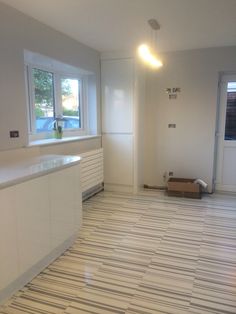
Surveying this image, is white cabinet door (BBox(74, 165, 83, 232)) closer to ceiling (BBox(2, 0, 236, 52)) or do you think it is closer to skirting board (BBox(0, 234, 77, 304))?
skirting board (BBox(0, 234, 77, 304))

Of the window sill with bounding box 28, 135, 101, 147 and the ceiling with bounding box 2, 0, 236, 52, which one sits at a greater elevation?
the ceiling with bounding box 2, 0, 236, 52

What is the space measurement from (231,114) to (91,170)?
102 inches

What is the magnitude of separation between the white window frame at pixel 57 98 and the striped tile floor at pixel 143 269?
4.55 feet

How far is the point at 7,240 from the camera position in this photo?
1.96m

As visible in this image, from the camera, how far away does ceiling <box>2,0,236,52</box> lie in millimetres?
2639

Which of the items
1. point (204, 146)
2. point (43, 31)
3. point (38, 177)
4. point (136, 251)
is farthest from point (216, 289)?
point (43, 31)

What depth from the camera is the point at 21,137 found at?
2992mm

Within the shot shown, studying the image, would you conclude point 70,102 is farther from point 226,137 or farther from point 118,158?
point 226,137

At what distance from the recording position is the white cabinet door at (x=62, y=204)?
8.25ft

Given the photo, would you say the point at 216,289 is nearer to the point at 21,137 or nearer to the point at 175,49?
the point at 21,137

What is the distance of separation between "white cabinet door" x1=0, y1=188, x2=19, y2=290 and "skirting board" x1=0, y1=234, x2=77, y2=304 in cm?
11

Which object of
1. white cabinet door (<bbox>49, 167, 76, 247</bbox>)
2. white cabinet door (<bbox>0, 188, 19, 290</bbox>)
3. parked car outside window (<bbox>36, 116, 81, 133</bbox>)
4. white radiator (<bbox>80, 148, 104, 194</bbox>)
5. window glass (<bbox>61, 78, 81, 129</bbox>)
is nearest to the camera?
white cabinet door (<bbox>0, 188, 19, 290</bbox>)

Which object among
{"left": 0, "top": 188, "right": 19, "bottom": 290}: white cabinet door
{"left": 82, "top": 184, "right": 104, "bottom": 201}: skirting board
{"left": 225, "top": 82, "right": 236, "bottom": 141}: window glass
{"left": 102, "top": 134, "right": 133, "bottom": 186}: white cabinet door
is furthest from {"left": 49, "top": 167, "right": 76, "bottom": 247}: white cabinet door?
{"left": 225, "top": 82, "right": 236, "bottom": 141}: window glass

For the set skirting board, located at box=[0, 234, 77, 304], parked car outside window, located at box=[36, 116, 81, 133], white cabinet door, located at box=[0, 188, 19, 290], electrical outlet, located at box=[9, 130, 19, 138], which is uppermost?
parked car outside window, located at box=[36, 116, 81, 133]
